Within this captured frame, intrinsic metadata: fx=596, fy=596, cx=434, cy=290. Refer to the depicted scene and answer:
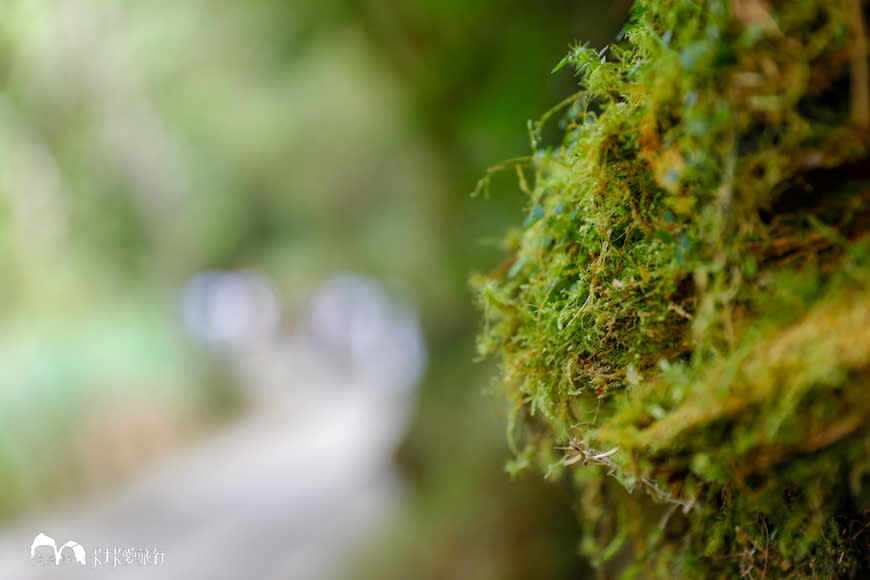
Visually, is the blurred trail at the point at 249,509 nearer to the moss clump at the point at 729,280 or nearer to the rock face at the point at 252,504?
the rock face at the point at 252,504

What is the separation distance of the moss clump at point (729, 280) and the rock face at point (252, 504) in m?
2.73

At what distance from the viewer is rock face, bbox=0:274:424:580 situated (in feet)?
11.2

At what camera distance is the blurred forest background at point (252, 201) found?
1.97 metres

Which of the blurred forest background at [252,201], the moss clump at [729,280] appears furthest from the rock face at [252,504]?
the moss clump at [729,280]

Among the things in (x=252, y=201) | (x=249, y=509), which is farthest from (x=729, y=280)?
(x=252, y=201)

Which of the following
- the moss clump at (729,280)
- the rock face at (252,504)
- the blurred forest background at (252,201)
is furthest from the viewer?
the rock face at (252,504)

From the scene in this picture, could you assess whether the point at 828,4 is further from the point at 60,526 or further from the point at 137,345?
the point at 137,345

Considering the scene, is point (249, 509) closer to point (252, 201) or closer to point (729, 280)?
point (252, 201)

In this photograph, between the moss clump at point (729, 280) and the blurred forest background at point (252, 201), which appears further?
the blurred forest background at point (252, 201)

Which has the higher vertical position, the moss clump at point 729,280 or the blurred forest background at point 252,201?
the blurred forest background at point 252,201

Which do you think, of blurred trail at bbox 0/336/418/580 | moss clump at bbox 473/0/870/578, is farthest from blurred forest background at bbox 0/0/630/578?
blurred trail at bbox 0/336/418/580

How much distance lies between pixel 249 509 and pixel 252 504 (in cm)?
10

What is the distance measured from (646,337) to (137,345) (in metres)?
5.99

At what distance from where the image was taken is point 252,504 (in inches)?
177
